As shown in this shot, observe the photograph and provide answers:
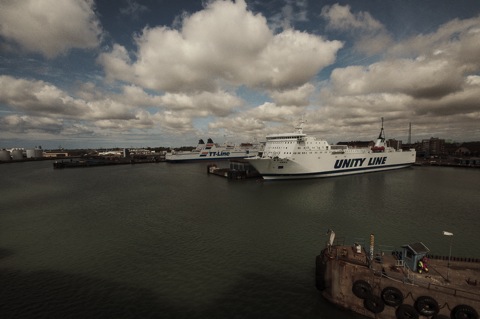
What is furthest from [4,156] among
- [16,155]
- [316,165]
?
[316,165]

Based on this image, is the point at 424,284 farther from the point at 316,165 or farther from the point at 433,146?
the point at 433,146

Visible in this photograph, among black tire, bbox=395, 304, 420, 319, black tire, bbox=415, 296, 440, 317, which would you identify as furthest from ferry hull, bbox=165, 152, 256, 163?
black tire, bbox=415, 296, 440, 317

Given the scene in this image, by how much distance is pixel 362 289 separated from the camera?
10766mm

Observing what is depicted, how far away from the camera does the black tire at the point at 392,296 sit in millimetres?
10109

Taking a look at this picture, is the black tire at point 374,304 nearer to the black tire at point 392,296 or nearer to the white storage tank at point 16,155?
the black tire at point 392,296

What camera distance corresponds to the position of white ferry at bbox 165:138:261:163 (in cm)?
10588

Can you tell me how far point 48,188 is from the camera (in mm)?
46406

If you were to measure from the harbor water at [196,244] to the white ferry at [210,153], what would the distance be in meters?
68.2

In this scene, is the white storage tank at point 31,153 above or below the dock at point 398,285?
above

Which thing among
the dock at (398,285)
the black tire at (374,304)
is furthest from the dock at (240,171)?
the black tire at (374,304)

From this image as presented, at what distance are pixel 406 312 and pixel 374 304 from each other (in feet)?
3.89

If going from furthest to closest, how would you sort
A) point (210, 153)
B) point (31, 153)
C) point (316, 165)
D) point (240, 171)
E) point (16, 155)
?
point (31, 153) < point (16, 155) < point (210, 153) < point (240, 171) < point (316, 165)

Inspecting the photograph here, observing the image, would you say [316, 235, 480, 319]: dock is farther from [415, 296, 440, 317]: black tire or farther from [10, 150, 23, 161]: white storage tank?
[10, 150, 23, 161]: white storage tank

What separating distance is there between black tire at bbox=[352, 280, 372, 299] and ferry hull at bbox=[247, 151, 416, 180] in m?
35.5
